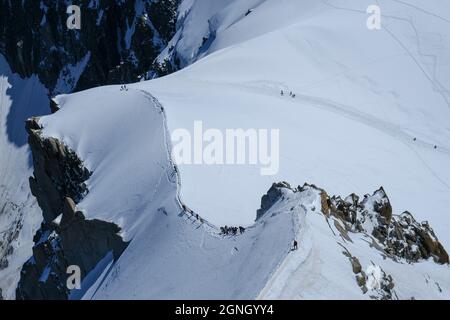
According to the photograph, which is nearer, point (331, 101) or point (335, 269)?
point (335, 269)

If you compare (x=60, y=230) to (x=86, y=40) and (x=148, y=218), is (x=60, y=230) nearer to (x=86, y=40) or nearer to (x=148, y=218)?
(x=148, y=218)

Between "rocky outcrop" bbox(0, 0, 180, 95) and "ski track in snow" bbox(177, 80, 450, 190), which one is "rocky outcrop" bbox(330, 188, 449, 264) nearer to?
"ski track in snow" bbox(177, 80, 450, 190)

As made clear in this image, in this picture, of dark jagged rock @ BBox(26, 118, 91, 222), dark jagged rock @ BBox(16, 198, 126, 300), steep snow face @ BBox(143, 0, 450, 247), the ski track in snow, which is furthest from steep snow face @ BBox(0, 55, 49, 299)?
the ski track in snow

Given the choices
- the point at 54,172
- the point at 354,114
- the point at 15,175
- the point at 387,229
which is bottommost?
the point at 15,175

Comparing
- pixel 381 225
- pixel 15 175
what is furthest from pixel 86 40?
pixel 381 225

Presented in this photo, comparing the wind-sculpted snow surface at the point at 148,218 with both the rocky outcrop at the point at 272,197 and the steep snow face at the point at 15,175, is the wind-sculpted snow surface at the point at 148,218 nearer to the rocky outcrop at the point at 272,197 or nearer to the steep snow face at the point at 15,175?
the rocky outcrop at the point at 272,197
